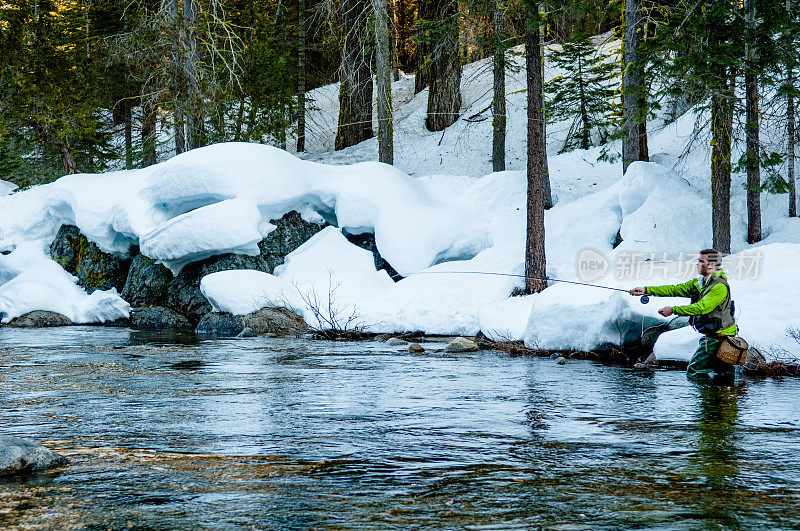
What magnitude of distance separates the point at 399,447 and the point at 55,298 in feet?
53.6

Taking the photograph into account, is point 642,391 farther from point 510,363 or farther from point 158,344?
point 158,344

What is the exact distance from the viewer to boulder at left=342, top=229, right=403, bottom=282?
18.5 meters

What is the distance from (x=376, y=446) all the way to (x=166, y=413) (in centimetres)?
223

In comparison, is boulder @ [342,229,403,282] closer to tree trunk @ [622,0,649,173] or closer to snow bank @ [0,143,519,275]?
snow bank @ [0,143,519,275]

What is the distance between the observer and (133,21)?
26484 mm

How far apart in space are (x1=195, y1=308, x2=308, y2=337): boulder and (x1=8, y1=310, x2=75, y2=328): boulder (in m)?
4.08

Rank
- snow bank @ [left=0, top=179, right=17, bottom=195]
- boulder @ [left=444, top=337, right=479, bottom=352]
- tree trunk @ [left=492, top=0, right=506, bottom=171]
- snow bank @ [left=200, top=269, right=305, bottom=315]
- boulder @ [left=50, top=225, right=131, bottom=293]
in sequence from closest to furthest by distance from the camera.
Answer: boulder @ [left=444, top=337, right=479, bottom=352]
snow bank @ [left=200, top=269, right=305, bottom=315]
boulder @ [left=50, top=225, right=131, bottom=293]
tree trunk @ [left=492, top=0, right=506, bottom=171]
snow bank @ [left=0, top=179, right=17, bottom=195]

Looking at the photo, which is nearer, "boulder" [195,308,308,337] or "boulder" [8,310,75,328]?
"boulder" [195,308,308,337]

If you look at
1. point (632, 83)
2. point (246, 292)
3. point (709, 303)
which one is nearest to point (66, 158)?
point (246, 292)

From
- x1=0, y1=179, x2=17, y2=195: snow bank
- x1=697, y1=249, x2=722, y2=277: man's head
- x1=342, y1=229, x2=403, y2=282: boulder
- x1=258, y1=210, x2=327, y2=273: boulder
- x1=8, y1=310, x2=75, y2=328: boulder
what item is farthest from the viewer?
x1=0, y1=179, x2=17, y2=195: snow bank

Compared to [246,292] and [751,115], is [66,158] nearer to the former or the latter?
[246,292]

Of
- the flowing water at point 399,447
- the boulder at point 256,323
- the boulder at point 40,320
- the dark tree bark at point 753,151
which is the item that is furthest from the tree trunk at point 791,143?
the boulder at point 40,320

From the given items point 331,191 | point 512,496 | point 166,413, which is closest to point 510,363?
point 166,413

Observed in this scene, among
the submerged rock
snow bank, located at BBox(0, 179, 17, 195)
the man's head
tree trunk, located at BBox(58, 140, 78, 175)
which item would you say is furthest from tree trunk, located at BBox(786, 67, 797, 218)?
snow bank, located at BBox(0, 179, 17, 195)
